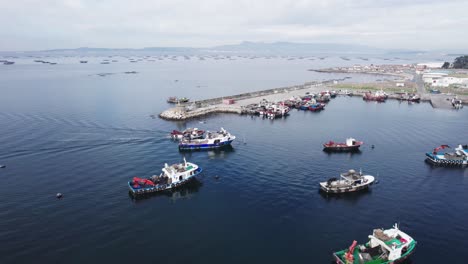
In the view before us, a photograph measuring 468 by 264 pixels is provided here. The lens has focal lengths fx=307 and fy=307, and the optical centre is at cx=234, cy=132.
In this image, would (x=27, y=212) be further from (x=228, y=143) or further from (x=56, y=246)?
(x=228, y=143)

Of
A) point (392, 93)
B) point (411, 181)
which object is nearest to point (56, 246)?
point (411, 181)

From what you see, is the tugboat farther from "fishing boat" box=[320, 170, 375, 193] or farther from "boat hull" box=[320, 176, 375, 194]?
"boat hull" box=[320, 176, 375, 194]

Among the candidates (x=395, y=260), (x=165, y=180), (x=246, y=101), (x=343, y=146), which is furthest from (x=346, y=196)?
(x=246, y=101)

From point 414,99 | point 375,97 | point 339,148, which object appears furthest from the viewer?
point 375,97

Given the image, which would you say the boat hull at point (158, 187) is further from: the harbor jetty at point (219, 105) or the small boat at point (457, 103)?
the small boat at point (457, 103)

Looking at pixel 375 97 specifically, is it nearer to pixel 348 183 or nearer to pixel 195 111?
pixel 195 111

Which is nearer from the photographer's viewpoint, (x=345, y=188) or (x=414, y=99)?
(x=345, y=188)
